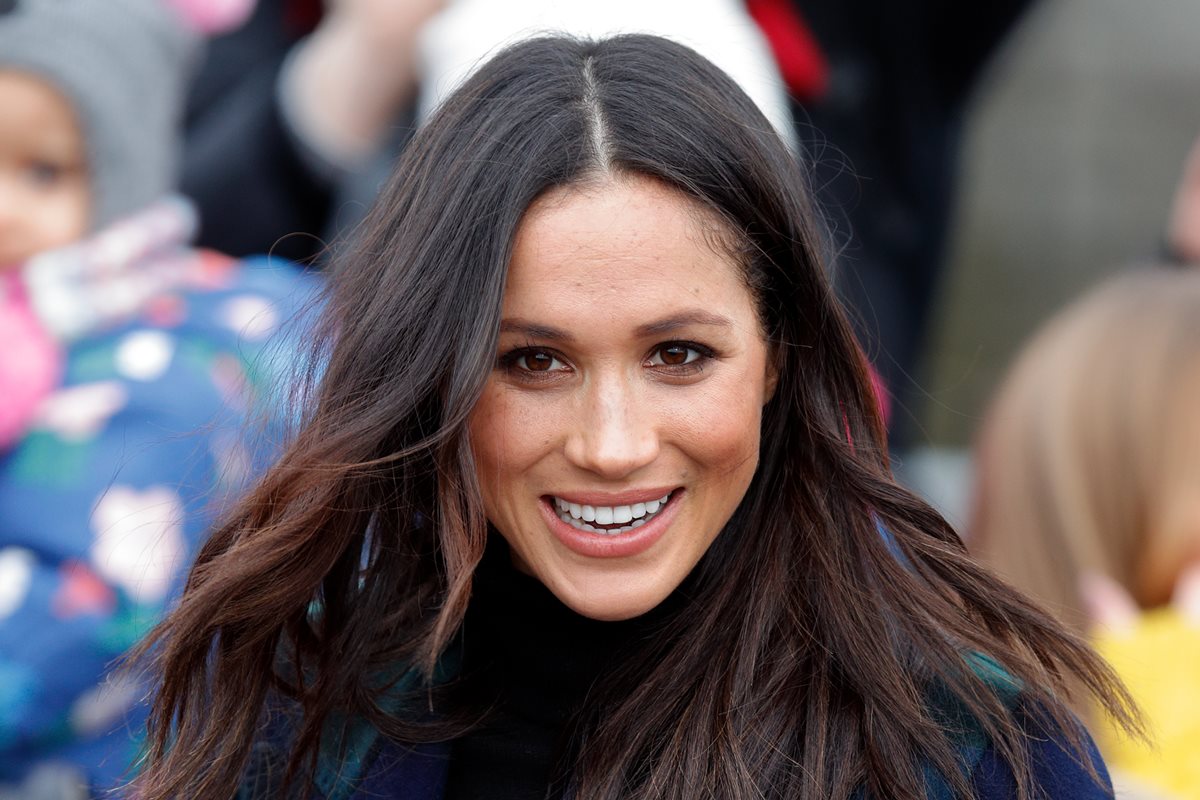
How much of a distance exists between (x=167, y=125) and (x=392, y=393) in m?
1.70

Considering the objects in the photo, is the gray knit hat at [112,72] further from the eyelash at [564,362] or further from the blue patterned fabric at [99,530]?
the eyelash at [564,362]

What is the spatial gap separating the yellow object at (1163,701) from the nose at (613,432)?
1.02 metres

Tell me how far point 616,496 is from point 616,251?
28cm

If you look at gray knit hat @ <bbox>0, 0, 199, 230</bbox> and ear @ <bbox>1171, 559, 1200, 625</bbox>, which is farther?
gray knit hat @ <bbox>0, 0, 199, 230</bbox>

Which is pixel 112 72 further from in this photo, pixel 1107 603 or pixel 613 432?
pixel 1107 603

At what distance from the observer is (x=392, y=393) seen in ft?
6.08

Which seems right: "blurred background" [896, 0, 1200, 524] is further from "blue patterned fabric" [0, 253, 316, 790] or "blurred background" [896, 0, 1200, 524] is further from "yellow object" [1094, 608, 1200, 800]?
"blue patterned fabric" [0, 253, 316, 790]

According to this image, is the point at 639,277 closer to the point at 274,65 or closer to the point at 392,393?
the point at 392,393

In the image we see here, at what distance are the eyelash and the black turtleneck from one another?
0.33m

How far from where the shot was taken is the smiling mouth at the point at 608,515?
1794mm

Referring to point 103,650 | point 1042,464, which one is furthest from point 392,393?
point 1042,464

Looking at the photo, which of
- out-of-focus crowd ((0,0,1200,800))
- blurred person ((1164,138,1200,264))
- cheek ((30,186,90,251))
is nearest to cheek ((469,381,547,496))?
out-of-focus crowd ((0,0,1200,800))

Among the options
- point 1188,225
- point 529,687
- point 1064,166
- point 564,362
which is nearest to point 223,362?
point 529,687

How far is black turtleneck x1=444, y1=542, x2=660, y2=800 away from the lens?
1923 mm
